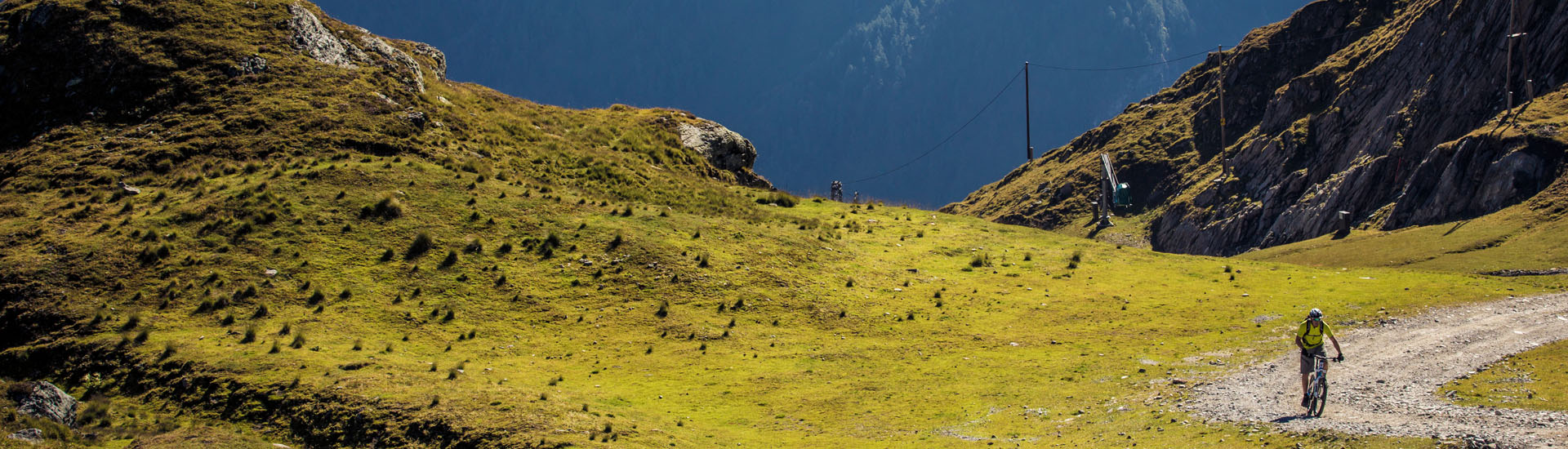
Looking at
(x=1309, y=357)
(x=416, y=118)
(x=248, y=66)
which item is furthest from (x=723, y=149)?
(x=1309, y=357)

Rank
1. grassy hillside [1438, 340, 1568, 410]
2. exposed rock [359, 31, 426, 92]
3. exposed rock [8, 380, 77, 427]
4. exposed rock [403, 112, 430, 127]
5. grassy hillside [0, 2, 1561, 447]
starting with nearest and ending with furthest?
grassy hillside [1438, 340, 1568, 410] → exposed rock [8, 380, 77, 427] → grassy hillside [0, 2, 1561, 447] → exposed rock [403, 112, 430, 127] → exposed rock [359, 31, 426, 92]

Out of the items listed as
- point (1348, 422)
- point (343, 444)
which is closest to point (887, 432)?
point (1348, 422)

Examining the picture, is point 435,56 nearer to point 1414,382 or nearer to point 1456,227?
point 1414,382

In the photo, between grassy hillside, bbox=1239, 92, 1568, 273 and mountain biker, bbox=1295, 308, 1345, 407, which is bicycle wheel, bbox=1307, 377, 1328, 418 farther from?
grassy hillside, bbox=1239, 92, 1568, 273

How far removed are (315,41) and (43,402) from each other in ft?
98.0

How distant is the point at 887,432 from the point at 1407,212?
53288mm

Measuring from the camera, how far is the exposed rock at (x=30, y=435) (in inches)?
702

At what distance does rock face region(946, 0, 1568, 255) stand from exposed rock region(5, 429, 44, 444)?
62.0m

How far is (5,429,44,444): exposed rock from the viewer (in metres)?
17.8

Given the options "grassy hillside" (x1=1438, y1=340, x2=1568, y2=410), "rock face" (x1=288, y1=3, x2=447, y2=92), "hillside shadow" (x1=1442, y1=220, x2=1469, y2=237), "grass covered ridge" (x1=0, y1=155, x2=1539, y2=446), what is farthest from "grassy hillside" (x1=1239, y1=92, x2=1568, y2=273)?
"rock face" (x1=288, y1=3, x2=447, y2=92)

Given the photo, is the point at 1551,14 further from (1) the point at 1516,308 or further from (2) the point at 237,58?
(2) the point at 237,58

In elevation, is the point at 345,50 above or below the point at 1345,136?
below

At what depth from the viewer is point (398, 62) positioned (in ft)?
158

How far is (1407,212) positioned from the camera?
202 ft
